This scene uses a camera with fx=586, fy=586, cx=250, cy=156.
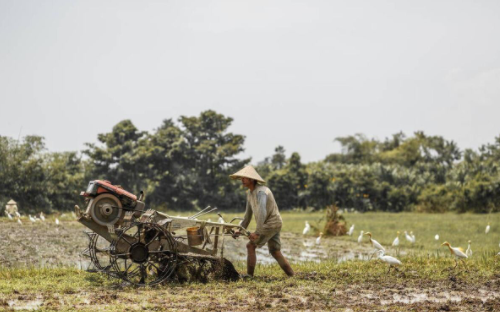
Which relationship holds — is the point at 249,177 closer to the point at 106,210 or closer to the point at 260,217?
the point at 260,217

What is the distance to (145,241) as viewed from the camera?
8.49 m

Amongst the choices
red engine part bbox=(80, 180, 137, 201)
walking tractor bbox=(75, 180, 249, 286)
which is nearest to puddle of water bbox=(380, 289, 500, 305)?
walking tractor bbox=(75, 180, 249, 286)

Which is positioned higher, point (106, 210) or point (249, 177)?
point (249, 177)

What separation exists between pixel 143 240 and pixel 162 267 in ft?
1.58

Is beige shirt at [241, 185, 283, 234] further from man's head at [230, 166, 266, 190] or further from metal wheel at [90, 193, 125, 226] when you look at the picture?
metal wheel at [90, 193, 125, 226]

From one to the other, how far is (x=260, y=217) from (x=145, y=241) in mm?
1739

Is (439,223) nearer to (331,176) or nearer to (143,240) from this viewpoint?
(331,176)

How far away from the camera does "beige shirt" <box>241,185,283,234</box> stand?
8867mm

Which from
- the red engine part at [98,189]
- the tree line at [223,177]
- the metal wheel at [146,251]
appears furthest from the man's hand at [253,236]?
the tree line at [223,177]

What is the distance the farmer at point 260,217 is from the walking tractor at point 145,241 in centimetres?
30

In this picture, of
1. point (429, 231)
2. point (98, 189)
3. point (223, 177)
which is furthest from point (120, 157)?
point (98, 189)

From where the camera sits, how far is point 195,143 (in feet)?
128

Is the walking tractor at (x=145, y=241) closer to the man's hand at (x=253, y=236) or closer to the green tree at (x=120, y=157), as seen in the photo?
the man's hand at (x=253, y=236)

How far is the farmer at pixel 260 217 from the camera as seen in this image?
8859 mm
